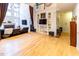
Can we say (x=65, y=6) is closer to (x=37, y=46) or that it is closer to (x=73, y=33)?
(x=73, y=33)

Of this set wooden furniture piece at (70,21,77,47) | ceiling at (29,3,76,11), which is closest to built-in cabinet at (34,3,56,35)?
ceiling at (29,3,76,11)

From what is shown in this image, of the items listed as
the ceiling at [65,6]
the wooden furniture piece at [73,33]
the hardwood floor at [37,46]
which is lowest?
the hardwood floor at [37,46]

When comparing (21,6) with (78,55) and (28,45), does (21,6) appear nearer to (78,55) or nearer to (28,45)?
(28,45)

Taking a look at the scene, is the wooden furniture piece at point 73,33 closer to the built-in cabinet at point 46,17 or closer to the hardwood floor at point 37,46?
the hardwood floor at point 37,46

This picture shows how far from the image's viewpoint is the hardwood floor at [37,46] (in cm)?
402

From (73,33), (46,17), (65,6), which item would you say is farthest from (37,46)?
(65,6)

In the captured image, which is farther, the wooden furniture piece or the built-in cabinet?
the wooden furniture piece

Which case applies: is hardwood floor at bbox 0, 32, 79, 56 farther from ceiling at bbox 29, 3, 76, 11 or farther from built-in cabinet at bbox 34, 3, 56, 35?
ceiling at bbox 29, 3, 76, 11

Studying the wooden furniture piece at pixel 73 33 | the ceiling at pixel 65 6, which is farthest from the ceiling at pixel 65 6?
the wooden furniture piece at pixel 73 33

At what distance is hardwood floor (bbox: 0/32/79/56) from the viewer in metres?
4.02

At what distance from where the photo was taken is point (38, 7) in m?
4.00

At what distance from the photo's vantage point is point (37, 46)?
4.39m

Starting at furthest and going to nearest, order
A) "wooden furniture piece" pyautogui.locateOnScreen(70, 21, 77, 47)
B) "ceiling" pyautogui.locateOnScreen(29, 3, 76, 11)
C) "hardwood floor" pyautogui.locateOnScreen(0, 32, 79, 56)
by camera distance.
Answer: "wooden furniture piece" pyautogui.locateOnScreen(70, 21, 77, 47)
"hardwood floor" pyautogui.locateOnScreen(0, 32, 79, 56)
"ceiling" pyautogui.locateOnScreen(29, 3, 76, 11)

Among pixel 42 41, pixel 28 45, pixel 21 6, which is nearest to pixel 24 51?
pixel 28 45
